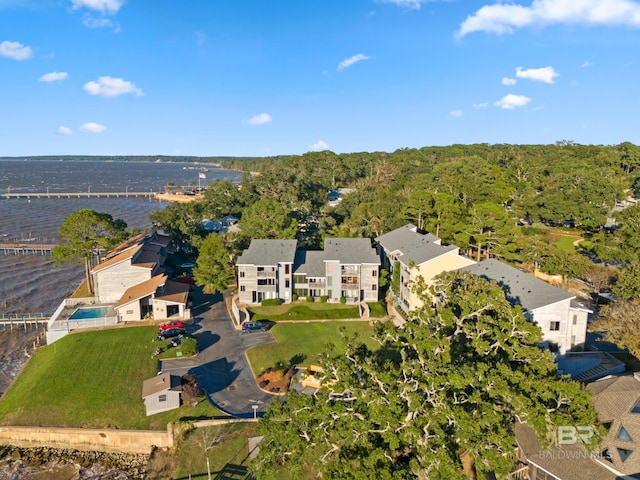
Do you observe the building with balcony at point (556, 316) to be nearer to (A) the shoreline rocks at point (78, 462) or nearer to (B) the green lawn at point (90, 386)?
(B) the green lawn at point (90, 386)

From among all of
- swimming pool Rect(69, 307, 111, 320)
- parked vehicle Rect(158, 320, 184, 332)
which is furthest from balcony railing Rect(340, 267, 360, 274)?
swimming pool Rect(69, 307, 111, 320)

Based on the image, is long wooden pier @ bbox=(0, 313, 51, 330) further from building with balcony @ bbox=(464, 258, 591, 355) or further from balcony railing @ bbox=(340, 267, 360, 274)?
building with balcony @ bbox=(464, 258, 591, 355)

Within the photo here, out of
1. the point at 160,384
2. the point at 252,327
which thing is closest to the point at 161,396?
the point at 160,384

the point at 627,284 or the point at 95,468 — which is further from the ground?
the point at 627,284

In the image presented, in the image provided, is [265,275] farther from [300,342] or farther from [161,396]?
[161,396]

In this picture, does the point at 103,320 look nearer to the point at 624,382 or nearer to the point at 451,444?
the point at 451,444

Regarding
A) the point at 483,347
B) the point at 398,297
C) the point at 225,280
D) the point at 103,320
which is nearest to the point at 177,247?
the point at 225,280

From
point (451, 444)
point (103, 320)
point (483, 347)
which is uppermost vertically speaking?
point (483, 347)

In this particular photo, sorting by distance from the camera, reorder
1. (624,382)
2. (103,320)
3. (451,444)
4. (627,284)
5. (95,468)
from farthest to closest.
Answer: (103,320) → (627,284) → (95,468) → (624,382) → (451,444)

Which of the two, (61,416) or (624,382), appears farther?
(61,416)
